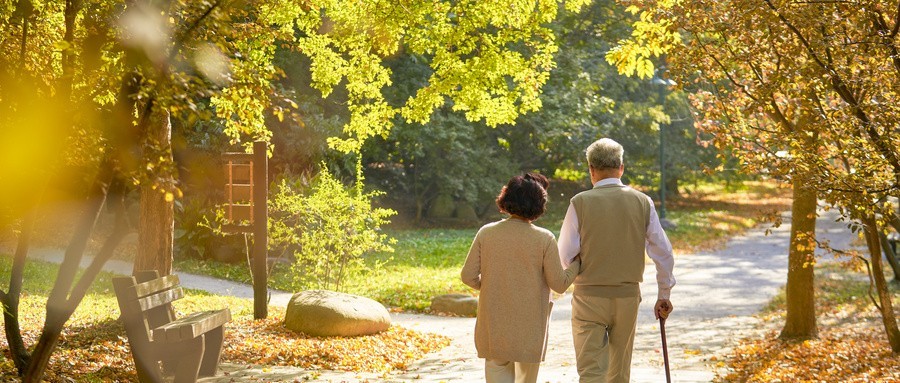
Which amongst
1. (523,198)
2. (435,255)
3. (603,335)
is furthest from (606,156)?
(435,255)

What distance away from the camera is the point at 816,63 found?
25.8 ft

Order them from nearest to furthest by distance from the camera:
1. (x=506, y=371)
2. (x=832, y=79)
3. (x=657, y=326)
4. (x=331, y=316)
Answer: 1. (x=506, y=371)
2. (x=832, y=79)
3. (x=331, y=316)
4. (x=657, y=326)

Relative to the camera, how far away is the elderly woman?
5.79 m

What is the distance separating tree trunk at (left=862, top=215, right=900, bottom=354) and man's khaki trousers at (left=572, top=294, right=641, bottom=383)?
14.0 feet

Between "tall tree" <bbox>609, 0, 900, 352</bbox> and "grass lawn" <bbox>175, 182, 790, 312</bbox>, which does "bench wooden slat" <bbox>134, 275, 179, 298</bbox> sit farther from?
"grass lawn" <bbox>175, 182, 790, 312</bbox>

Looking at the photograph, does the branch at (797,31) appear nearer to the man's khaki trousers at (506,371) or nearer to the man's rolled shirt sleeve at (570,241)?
the man's rolled shirt sleeve at (570,241)

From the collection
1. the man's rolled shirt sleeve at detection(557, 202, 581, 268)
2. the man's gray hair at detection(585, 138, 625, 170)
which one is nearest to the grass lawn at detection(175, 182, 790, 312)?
the man's gray hair at detection(585, 138, 625, 170)

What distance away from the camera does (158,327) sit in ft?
23.3

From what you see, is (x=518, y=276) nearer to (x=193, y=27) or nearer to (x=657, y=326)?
(x=193, y=27)

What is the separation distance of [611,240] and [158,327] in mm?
3363

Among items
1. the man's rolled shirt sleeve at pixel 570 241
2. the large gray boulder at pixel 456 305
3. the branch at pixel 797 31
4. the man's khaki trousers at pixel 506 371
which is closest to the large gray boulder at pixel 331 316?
the large gray boulder at pixel 456 305

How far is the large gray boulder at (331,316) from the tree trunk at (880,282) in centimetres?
573

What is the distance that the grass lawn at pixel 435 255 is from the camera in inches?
687

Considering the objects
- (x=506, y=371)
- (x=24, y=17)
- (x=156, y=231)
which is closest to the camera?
(x=506, y=371)
